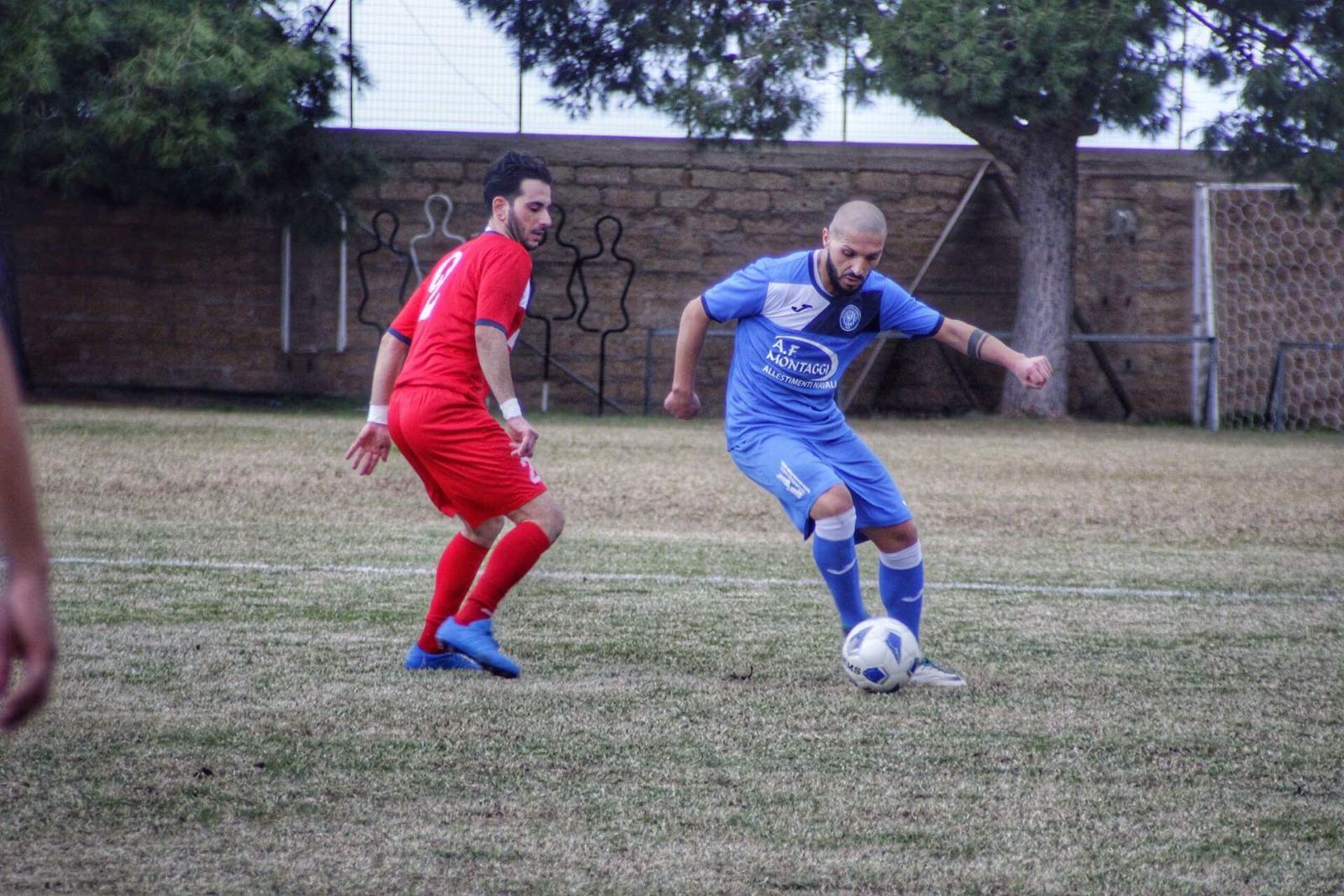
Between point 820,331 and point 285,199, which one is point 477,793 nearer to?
point 820,331

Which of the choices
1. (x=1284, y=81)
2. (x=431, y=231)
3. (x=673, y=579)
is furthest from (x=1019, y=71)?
(x=673, y=579)

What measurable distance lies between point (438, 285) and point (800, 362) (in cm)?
118

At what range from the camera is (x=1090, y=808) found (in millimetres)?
3186

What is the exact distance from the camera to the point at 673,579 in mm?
6598

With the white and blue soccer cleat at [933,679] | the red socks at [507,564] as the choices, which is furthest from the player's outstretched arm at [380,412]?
the white and blue soccer cleat at [933,679]

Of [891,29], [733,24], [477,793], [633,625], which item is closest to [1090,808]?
[477,793]

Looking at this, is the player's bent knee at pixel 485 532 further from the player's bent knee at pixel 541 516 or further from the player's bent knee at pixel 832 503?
the player's bent knee at pixel 832 503

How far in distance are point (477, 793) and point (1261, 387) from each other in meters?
16.3

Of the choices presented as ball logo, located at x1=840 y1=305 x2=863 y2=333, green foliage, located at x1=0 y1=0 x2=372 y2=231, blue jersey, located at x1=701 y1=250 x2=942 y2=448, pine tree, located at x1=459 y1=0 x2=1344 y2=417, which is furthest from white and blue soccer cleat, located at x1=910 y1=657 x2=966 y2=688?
green foliage, located at x1=0 y1=0 x2=372 y2=231

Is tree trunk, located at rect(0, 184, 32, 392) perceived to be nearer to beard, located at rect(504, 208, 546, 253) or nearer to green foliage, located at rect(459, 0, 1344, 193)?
green foliage, located at rect(459, 0, 1344, 193)

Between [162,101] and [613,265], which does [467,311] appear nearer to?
[162,101]

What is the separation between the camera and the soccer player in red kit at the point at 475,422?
4488 mm

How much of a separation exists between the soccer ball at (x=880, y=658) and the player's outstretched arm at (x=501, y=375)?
3.59 feet

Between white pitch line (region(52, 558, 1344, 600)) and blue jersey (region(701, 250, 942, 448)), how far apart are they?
5.21 ft
